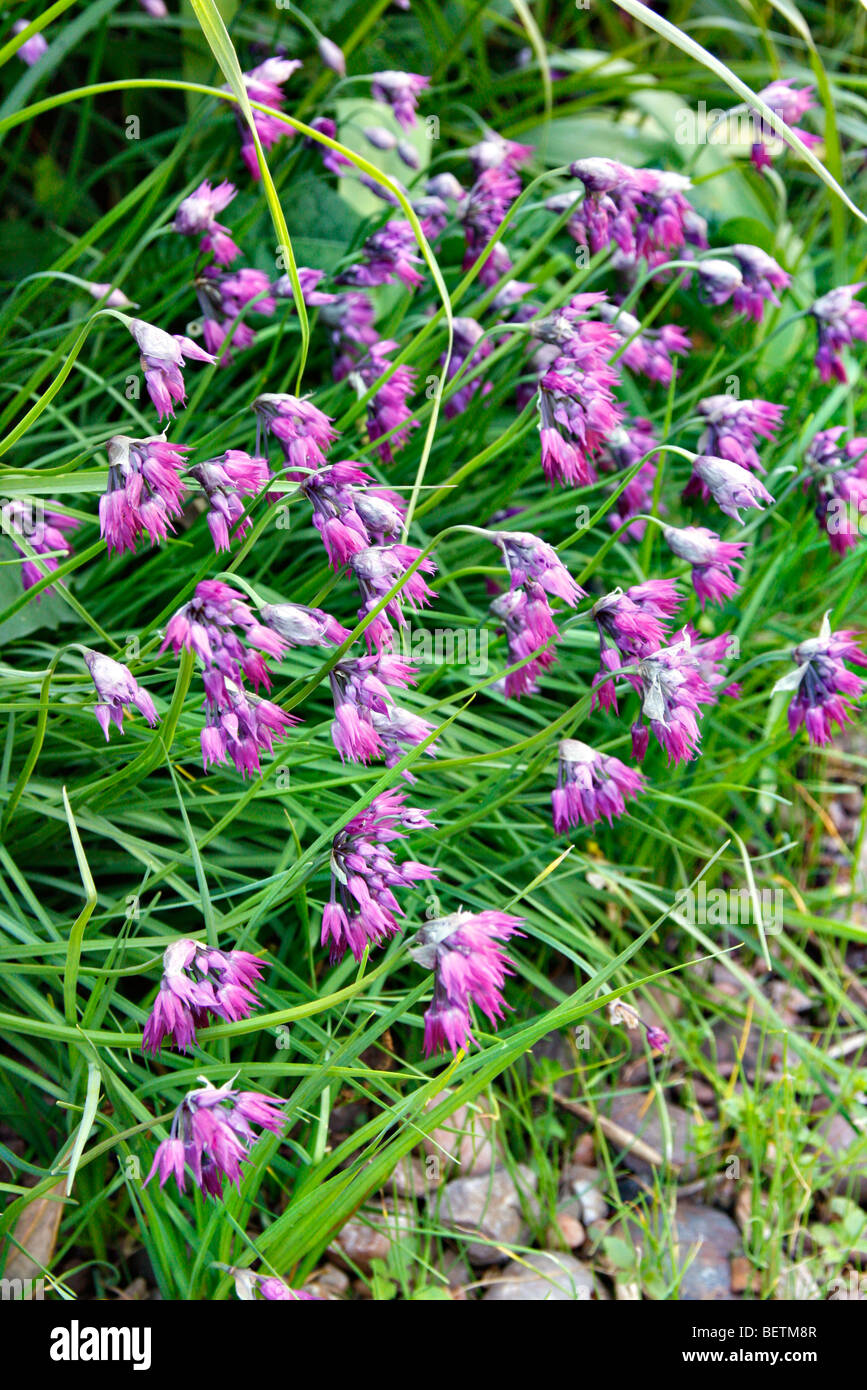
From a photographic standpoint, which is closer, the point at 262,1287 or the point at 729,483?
the point at 262,1287

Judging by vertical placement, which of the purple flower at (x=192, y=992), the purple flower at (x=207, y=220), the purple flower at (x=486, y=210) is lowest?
the purple flower at (x=192, y=992)

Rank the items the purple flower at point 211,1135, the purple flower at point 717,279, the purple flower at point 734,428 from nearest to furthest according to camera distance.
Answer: the purple flower at point 211,1135
the purple flower at point 734,428
the purple flower at point 717,279

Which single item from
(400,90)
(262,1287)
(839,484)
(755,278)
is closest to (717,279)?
(755,278)

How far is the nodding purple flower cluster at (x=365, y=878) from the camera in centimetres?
117

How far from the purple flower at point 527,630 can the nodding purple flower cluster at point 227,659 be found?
309 mm

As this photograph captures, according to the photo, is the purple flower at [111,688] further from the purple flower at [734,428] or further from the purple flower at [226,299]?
the purple flower at [734,428]

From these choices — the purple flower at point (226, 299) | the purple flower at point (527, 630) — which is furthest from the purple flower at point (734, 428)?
the purple flower at point (226, 299)

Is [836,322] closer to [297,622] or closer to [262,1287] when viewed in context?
[297,622]

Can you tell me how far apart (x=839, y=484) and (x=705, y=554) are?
1.46ft

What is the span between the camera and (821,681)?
134cm

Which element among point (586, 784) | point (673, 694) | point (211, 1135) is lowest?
point (211, 1135)

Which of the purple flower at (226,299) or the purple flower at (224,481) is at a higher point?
the purple flower at (226,299)

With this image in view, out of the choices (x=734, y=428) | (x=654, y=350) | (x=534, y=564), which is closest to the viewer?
(x=534, y=564)
